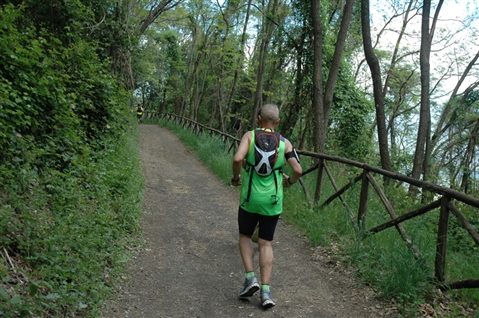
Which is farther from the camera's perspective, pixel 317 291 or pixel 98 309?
pixel 317 291

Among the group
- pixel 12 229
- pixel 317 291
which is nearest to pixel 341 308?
pixel 317 291

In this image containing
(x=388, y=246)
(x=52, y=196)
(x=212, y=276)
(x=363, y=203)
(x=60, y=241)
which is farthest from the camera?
(x=363, y=203)

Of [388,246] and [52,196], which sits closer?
[52,196]

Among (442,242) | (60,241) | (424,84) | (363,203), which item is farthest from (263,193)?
(424,84)

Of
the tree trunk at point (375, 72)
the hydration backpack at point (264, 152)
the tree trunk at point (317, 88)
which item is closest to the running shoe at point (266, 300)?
the hydration backpack at point (264, 152)

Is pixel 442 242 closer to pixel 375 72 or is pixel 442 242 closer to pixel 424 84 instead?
pixel 375 72

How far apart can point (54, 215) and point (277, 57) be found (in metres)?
12.4

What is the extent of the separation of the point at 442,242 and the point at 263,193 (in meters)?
1.99

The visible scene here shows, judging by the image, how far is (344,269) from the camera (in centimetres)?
483

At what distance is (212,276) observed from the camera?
4543 mm

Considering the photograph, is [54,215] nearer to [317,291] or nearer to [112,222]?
[112,222]

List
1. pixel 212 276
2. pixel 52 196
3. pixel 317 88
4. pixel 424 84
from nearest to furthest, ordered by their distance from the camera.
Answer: pixel 52 196 → pixel 212 276 → pixel 317 88 → pixel 424 84

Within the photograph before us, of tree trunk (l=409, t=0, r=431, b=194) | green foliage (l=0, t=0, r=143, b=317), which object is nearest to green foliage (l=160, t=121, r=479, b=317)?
green foliage (l=0, t=0, r=143, b=317)

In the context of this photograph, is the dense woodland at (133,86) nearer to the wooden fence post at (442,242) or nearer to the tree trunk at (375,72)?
the tree trunk at (375,72)
